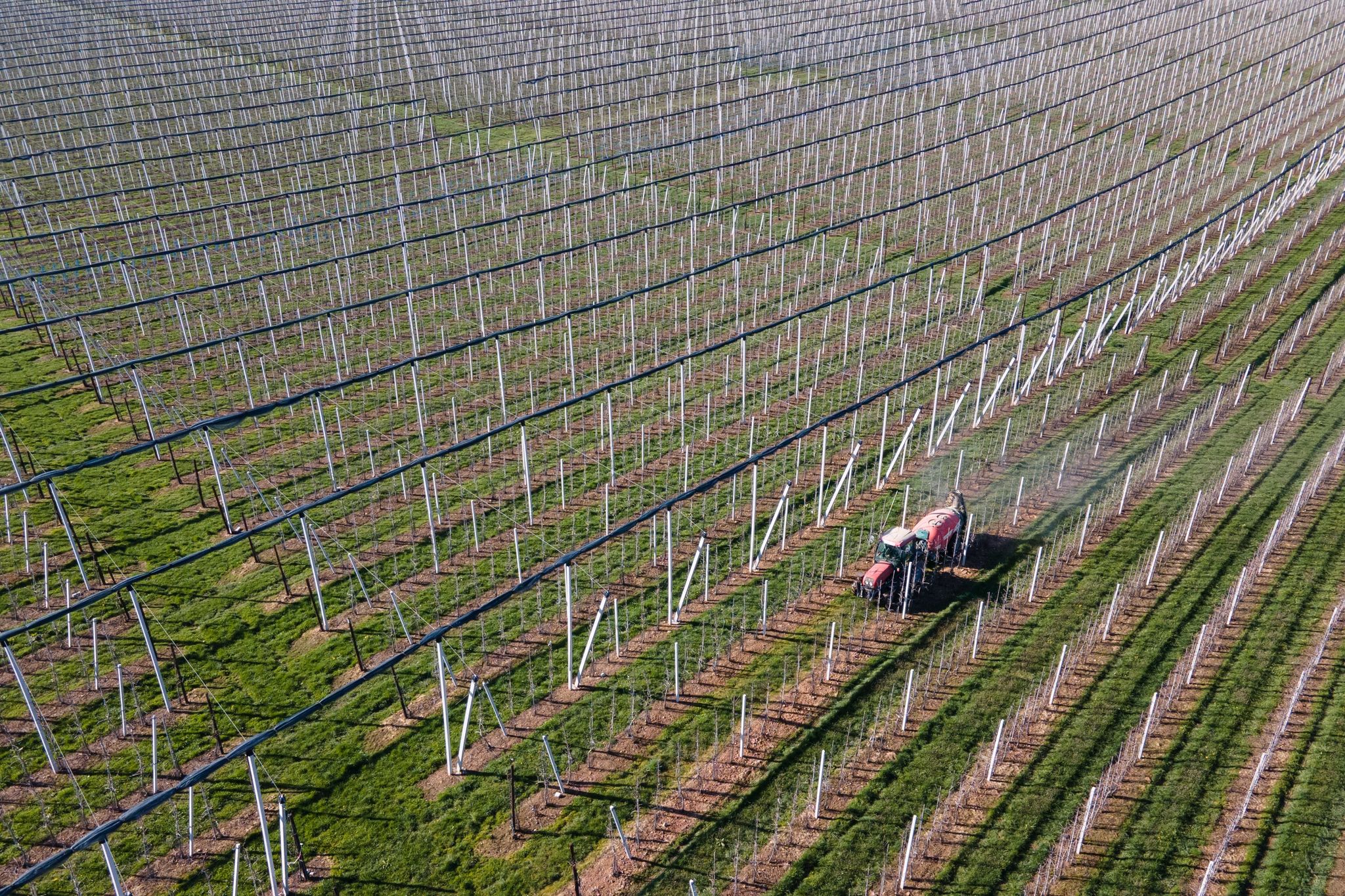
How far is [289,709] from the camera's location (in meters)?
15.9

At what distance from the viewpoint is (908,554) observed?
17891 mm

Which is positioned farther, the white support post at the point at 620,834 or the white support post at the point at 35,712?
the white support post at the point at 35,712

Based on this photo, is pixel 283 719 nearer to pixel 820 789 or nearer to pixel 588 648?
pixel 588 648

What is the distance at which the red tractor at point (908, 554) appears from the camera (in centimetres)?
1777

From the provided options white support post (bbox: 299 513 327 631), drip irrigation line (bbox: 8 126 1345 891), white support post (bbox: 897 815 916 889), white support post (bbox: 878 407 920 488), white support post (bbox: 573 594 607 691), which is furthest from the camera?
white support post (bbox: 878 407 920 488)

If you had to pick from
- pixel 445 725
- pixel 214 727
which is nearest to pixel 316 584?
pixel 214 727

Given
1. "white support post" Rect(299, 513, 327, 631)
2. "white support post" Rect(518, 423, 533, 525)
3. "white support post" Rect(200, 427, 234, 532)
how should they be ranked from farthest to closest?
1. "white support post" Rect(518, 423, 533, 525)
2. "white support post" Rect(200, 427, 234, 532)
3. "white support post" Rect(299, 513, 327, 631)

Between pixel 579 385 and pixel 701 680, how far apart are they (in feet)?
37.8

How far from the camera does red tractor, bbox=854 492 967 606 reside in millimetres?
17766

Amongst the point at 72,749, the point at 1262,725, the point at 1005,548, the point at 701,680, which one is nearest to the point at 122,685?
the point at 72,749

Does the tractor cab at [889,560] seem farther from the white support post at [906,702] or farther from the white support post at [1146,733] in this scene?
the white support post at [1146,733]

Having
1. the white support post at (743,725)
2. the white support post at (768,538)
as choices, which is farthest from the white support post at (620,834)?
the white support post at (768,538)

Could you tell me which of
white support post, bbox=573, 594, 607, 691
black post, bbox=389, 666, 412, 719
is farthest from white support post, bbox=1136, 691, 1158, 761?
black post, bbox=389, 666, 412, 719

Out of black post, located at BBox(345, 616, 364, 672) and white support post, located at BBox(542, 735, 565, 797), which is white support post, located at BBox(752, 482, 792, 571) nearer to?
white support post, located at BBox(542, 735, 565, 797)
